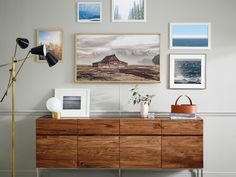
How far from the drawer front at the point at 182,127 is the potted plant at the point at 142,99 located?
28 centimetres

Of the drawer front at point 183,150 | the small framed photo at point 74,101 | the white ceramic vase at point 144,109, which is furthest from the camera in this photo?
the small framed photo at point 74,101

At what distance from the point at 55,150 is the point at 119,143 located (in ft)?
2.29

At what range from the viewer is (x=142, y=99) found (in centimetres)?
369

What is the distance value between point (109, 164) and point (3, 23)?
2.08m

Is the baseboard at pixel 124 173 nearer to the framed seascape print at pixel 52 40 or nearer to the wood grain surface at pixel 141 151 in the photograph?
the wood grain surface at pixel 141 151

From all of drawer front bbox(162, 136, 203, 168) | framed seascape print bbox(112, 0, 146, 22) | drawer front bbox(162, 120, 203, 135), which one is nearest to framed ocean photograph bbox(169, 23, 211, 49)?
framed seascape print bbox(112, 0, 146, 22)

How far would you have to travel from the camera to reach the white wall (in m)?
3.80

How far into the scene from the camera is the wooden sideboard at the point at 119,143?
346 cm

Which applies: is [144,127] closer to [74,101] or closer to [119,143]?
[119,143]

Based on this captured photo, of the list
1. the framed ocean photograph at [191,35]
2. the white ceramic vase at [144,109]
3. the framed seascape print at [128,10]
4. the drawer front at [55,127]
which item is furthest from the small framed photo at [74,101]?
the framed ocean photograph at [191,35]

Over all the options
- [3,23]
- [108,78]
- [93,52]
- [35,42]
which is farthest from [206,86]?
[3,23]

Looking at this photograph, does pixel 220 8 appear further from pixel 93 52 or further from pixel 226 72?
pixel 93 52

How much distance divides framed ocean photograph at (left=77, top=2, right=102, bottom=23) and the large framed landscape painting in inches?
7.5

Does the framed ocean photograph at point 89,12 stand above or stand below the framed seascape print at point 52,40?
above
